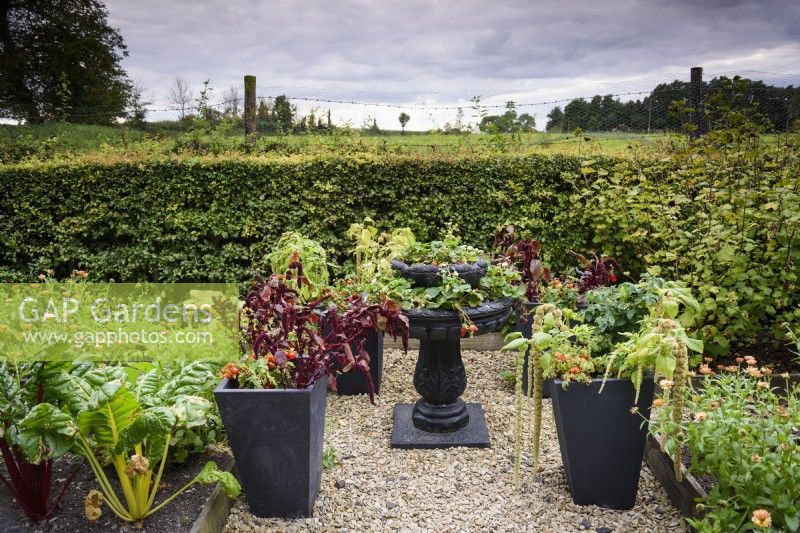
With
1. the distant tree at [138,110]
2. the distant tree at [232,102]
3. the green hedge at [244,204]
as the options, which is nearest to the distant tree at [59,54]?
the distant tree at [138,110]

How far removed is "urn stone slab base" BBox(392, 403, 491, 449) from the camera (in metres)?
3.59

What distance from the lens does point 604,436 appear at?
2.79 meters

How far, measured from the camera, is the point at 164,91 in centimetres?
1098

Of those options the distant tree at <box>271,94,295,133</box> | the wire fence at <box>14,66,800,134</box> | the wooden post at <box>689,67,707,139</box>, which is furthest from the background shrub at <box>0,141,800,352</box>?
the distant tree at <box>271,94,295,133</box>

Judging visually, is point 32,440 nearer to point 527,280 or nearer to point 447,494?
point 447,494

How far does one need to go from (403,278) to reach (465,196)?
327cm

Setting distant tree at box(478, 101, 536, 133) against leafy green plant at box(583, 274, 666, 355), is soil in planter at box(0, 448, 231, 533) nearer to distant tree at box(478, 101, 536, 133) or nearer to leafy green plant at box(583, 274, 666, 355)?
leafy green plant at box(583, 274, 666, 355)

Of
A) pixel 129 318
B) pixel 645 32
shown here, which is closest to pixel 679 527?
pixel 129 318

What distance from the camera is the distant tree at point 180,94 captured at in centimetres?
1048

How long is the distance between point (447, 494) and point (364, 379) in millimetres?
1496

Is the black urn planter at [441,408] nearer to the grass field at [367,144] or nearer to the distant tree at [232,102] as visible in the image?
the grass field at [367,144]

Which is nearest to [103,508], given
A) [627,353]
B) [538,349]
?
[538,349]

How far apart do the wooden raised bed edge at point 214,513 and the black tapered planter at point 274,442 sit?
108mm

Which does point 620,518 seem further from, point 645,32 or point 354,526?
point 645,32
